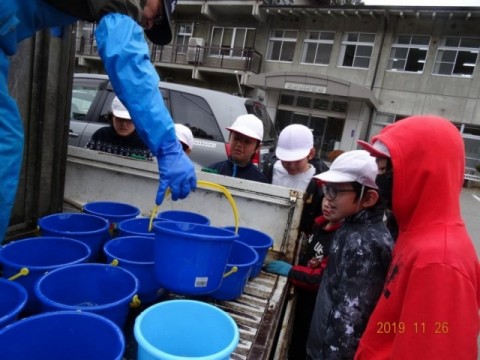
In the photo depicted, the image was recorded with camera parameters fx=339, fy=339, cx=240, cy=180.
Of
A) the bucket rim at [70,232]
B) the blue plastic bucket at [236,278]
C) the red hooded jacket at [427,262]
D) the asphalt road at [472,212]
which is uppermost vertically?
the red hooded jacket at [427,262]

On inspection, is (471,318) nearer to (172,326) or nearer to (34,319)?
(172,326)

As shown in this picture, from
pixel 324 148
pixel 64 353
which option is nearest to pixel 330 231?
pixel 64 353

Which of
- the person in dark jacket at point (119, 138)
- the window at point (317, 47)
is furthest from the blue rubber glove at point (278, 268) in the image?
the window at point (317, 47)

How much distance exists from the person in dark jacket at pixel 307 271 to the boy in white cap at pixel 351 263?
0.18m

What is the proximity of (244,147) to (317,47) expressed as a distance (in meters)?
15.8

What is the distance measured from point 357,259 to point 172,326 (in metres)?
0.84

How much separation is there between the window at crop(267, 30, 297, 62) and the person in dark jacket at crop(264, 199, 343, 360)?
16560 millimetres

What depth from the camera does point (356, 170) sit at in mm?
1616

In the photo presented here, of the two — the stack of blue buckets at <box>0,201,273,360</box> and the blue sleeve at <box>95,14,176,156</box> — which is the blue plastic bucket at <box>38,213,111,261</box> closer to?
the stack of blue buckets at <box>0,201,273,360</box>

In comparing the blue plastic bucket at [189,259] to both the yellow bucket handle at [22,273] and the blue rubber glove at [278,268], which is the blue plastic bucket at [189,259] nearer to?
the yellow bucket handle at [22,273]

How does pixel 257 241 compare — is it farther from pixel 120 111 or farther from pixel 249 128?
pixel 120 111

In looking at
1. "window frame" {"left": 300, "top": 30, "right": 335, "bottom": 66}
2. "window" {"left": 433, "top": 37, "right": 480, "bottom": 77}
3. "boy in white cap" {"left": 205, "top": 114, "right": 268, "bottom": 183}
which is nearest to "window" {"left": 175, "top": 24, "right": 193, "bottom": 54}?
"window frame" {"left": 300, "top": 30, "right": 335, "bottom": 66}

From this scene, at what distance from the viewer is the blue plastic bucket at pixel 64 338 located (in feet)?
2.79

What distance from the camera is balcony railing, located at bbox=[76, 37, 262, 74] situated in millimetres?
16562
